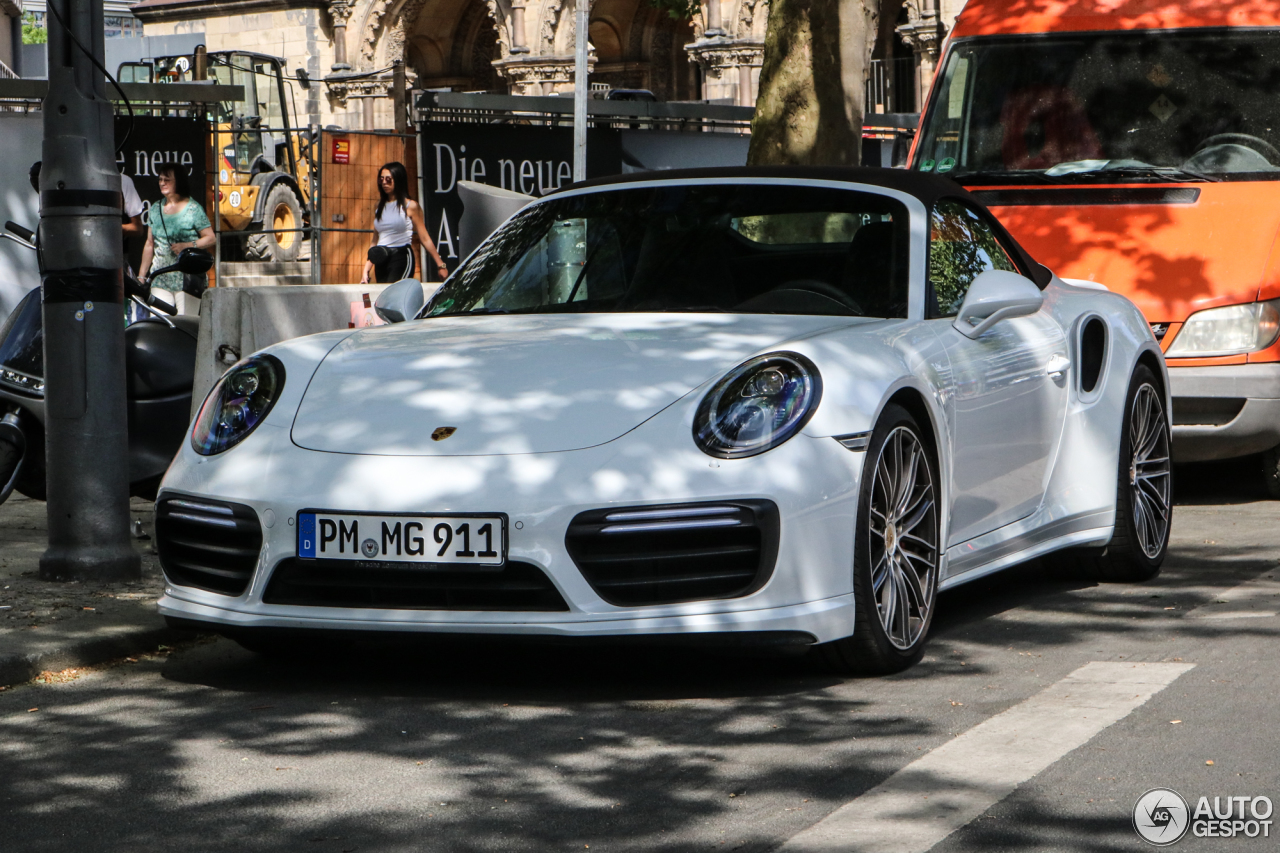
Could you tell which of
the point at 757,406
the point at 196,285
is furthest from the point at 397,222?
the point at 757,406

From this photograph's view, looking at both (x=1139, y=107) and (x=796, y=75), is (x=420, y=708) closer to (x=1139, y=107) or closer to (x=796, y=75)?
(x=1139, y=107)

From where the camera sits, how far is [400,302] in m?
5.91

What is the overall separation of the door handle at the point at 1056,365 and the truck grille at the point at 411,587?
2.16m

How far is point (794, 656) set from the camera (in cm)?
514

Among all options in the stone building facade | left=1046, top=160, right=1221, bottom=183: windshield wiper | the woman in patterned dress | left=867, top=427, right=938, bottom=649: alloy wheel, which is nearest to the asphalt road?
left=867, top=427, right=938, bottom=649: alloy wheel

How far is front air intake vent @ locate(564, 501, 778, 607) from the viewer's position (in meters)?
4.41

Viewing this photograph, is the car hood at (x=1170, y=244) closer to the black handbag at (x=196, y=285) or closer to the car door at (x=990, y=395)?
the car door at (x=990, y=395)

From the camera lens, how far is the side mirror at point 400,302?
590cm

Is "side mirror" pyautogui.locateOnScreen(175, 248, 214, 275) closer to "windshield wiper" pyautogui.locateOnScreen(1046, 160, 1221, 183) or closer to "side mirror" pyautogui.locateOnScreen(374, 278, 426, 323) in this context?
"side mirror" pyautogui.locateOnScreen(374, 278, 426, 323)

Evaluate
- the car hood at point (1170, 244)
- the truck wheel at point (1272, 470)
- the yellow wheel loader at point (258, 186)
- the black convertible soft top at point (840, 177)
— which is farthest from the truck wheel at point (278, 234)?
the black convertible soft top at point (840, 177)

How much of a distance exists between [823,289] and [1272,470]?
4.11 metres

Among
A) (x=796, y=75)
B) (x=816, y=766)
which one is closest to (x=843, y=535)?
(x=816, y=766)

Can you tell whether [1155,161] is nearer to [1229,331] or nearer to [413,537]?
[1229,331]

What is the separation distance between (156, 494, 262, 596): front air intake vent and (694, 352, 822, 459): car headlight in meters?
1.12
